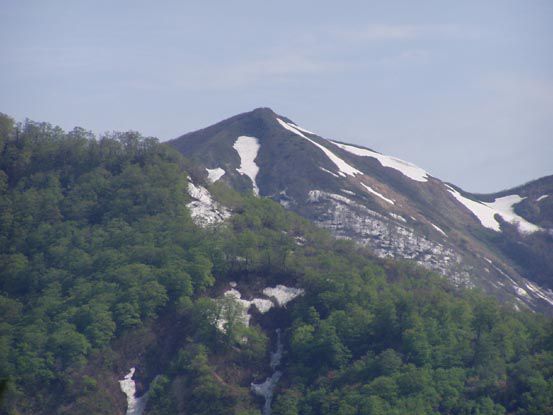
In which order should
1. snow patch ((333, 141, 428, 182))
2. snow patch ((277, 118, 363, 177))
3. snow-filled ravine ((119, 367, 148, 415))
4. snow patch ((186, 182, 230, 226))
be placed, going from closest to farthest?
snow-filled ravine ((119, 367, 148, 415)) → snow patch ((186, 182, 230, 226)) → snow patch ((277, 118, 363, 177)) → snow patch ((333, 141, 428, 182))

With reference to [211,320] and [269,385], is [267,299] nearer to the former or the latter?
[211,320]

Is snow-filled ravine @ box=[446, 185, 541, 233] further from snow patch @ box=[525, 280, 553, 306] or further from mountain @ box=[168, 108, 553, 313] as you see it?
snow patch @ box=[525, 280, 553, 306]

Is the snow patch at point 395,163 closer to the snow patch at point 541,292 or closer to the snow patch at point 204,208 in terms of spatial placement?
the snow patch at point 541,292

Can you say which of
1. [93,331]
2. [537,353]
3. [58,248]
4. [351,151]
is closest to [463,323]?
[537,353]

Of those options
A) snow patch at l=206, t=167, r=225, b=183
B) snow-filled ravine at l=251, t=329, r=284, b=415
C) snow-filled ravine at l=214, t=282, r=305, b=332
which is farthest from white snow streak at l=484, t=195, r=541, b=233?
snow-filled ravine at l=251, t=329, r=284, b=415

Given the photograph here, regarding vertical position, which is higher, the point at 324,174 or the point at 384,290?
the point at 324,174

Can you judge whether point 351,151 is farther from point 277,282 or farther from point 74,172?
point 277,282
